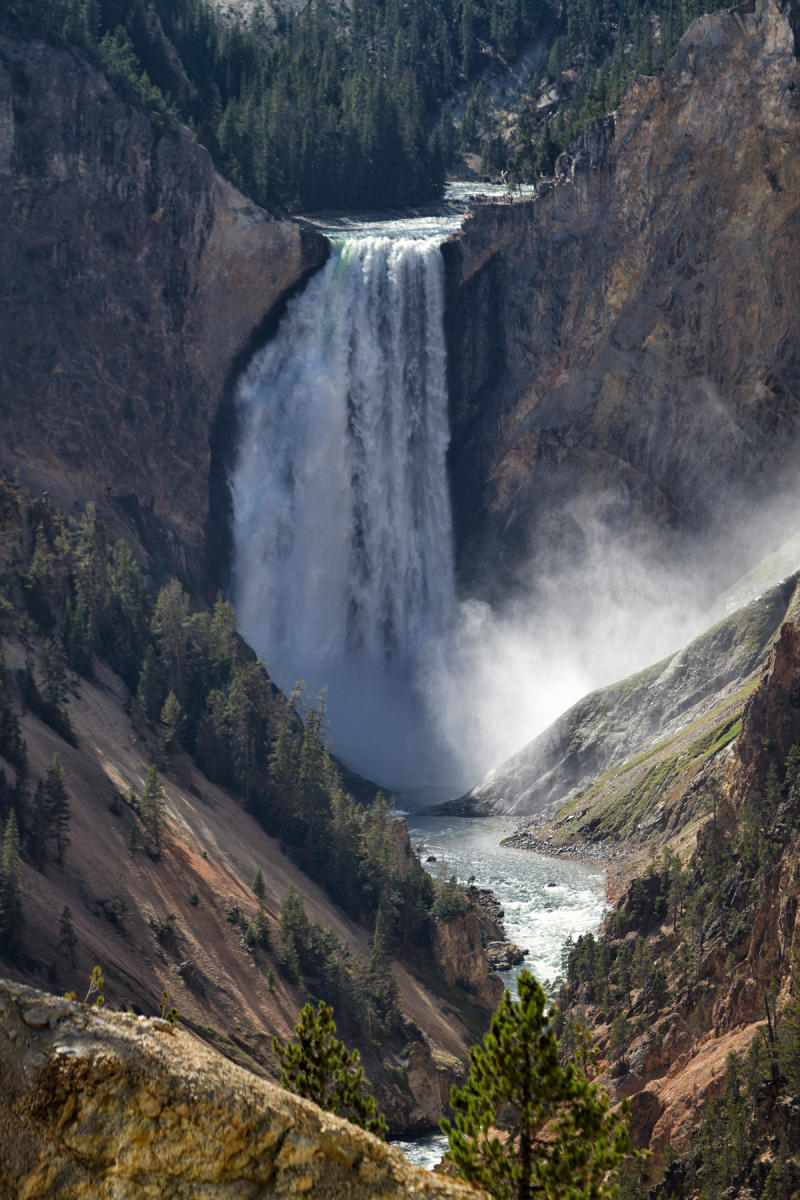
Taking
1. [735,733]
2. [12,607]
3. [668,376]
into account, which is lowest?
[735,733]

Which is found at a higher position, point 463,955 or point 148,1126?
point 148,1126

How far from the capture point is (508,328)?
134 metres

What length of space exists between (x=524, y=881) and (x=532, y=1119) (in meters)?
67.1

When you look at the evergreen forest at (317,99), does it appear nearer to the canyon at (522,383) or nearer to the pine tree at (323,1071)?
the canyon at (522,383)

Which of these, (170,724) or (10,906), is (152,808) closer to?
(170,724)

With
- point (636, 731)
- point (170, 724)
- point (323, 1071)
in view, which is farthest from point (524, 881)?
point (323, 1071)

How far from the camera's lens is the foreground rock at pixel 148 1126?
13539 mm

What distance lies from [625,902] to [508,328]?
7814 centimetres

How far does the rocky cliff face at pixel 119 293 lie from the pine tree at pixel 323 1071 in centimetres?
9107

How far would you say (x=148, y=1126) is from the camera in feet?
44.8

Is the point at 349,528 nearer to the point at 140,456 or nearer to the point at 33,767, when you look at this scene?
the point at 140,456

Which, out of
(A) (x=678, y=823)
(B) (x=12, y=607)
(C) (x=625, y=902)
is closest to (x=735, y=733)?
(A) (x=678, y=823)

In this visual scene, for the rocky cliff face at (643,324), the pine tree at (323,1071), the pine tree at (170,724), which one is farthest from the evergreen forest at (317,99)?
the pine tree at (323,1071)

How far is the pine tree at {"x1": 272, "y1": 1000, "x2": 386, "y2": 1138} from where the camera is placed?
27297 mm
